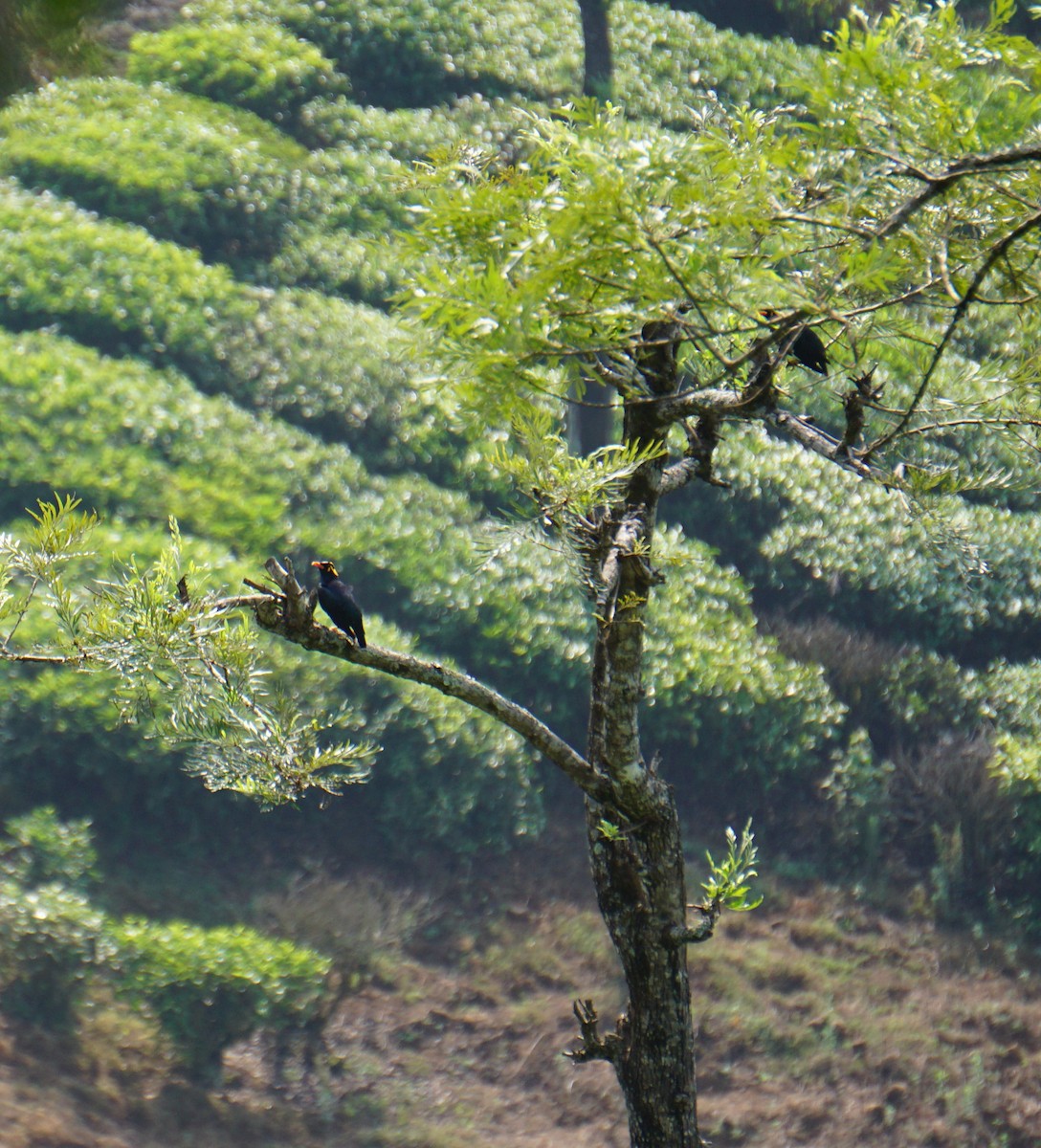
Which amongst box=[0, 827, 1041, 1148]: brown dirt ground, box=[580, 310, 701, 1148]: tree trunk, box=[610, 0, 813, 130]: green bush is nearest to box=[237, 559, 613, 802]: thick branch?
box=[580, 310, 701, 1148]: tree trunk

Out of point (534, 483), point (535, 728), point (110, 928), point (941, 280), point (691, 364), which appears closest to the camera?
point (941, 280)

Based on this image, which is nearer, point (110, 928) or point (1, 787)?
A: point (110, 928)

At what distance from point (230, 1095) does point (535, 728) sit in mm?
4554

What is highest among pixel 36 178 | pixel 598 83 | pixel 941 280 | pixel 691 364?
pixel 598 83

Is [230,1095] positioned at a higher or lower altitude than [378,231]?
lower

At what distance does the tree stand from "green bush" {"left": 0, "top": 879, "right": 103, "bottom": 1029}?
4028mm

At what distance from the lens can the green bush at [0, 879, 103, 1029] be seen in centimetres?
646

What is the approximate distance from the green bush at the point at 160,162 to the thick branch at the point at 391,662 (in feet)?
27.8

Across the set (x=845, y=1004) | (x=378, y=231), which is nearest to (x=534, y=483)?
(x=845, y=1004)

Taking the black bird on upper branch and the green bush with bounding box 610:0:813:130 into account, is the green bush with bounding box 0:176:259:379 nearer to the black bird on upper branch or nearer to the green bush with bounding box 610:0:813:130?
the green bush with bounding box 610:0:813:130

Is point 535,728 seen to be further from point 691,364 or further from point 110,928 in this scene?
point 110,928

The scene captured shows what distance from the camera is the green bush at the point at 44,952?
Answer: 21.2 feet

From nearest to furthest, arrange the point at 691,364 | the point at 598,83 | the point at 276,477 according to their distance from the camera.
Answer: the point at 691,364
the point at 276,477
the point at 598,83

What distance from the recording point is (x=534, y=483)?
2.70 meters
